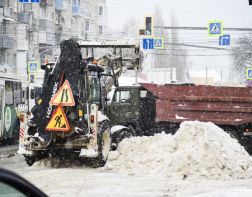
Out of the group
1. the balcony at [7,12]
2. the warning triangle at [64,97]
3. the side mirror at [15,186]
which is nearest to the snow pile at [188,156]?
the warning triangle at [64,97]

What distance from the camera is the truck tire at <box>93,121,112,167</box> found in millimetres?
14482

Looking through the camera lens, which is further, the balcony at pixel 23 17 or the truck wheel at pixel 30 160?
the balcony at pixel 23 17

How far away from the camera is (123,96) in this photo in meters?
18.4

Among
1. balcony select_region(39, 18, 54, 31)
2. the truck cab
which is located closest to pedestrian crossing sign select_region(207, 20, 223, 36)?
the truck cab

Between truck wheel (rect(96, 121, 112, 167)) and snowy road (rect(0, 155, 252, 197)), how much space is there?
0.37 m

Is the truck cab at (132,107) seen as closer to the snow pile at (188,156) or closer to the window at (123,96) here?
the window at (123,96)

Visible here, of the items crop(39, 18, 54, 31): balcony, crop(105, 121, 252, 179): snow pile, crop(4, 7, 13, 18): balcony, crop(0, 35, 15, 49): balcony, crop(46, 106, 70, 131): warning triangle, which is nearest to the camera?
crop(105, 121, 252, 179): snow pile

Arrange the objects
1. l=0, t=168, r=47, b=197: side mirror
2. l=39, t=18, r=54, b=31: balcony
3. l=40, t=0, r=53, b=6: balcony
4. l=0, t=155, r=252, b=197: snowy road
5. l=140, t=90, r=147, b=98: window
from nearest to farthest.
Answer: l=0, t=168, r=47, b=197: side mirror → l=0, t=155, r=252, b=197: snowy road → l=140, t=90, r=147, b=98: window → l=39, t=18, r=54, b=31: balcony → l=40, t=0, r=53, b=6: balcony

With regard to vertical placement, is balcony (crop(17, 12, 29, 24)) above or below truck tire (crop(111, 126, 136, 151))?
above

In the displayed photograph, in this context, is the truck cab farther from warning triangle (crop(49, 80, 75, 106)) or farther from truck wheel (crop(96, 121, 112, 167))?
warning triangle (crop(49, 80, 75, 106))

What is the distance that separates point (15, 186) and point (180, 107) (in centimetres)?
1602

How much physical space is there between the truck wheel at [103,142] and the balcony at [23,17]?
51.5 metres

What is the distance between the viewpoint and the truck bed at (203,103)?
18.7 metres

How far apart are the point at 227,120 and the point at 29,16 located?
51245 mm
